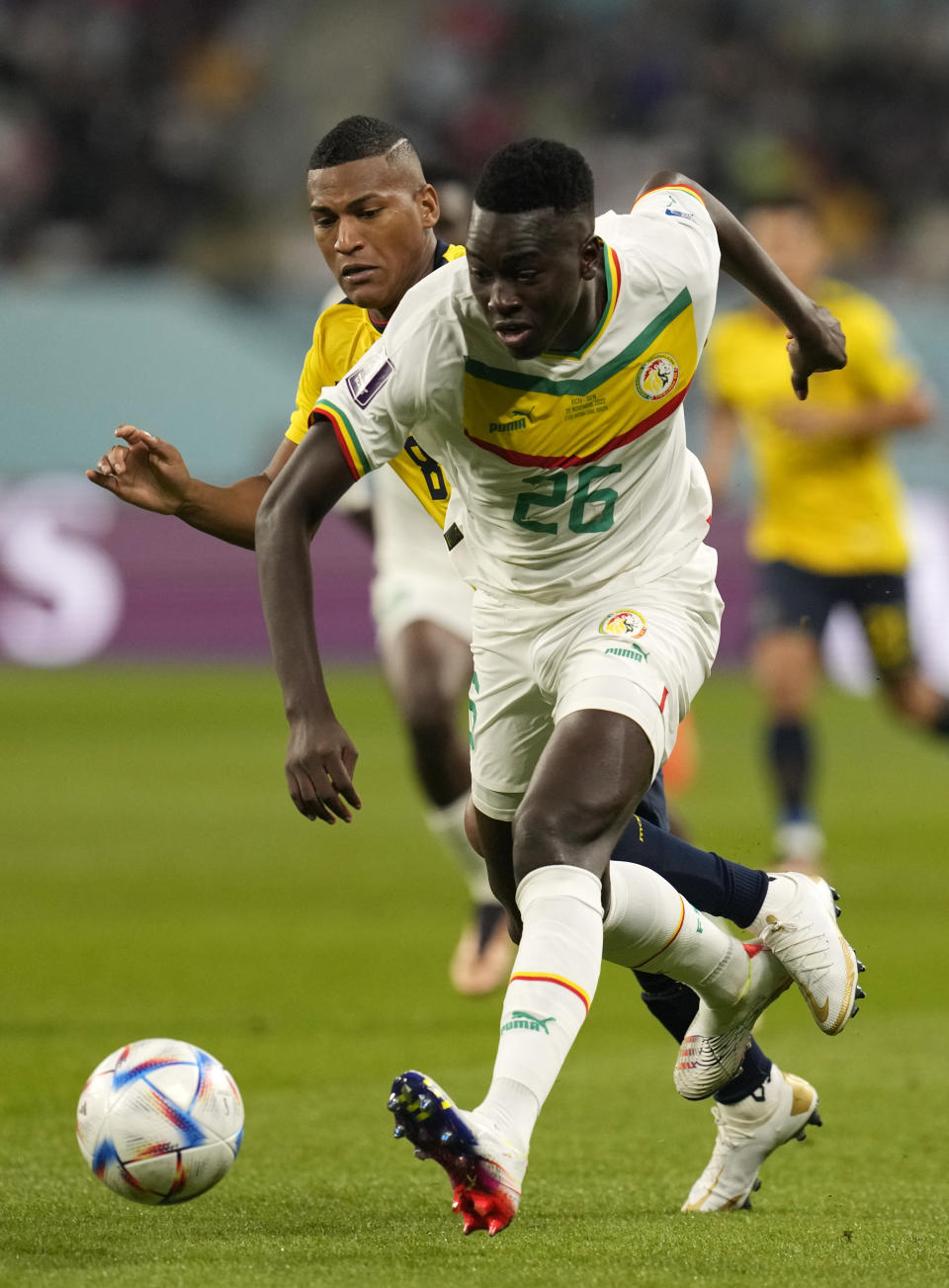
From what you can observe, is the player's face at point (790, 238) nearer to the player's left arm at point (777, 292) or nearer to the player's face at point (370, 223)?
the player's left arm at point (777, 292)

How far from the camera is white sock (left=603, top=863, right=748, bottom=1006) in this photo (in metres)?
3.93

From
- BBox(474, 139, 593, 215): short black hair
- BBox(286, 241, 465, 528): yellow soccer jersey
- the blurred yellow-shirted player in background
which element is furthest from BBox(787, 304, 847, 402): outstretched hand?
the blurred yellow-shirted player in background

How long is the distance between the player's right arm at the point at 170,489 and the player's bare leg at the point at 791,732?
15.7 feet

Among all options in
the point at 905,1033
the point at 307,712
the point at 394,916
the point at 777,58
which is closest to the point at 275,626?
the point at 307,712

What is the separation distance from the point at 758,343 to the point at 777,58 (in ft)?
40.9

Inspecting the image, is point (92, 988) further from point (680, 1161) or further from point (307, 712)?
point (307, 712)

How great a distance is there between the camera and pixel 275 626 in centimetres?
365

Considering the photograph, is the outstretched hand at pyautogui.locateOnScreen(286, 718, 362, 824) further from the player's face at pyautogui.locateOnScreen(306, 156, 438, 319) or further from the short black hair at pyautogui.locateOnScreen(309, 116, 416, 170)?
the short black hair at pyautogui.locateOnScreen(309, 116, 416, 170)

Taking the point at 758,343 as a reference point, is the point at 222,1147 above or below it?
above

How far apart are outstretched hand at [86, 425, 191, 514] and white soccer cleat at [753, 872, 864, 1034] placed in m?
1.47

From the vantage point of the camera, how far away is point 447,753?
6.81 m

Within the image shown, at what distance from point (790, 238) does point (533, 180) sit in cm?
543

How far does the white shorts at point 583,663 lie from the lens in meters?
3.85

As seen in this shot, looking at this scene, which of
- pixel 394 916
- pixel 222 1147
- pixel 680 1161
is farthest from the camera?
pixel 394 916
